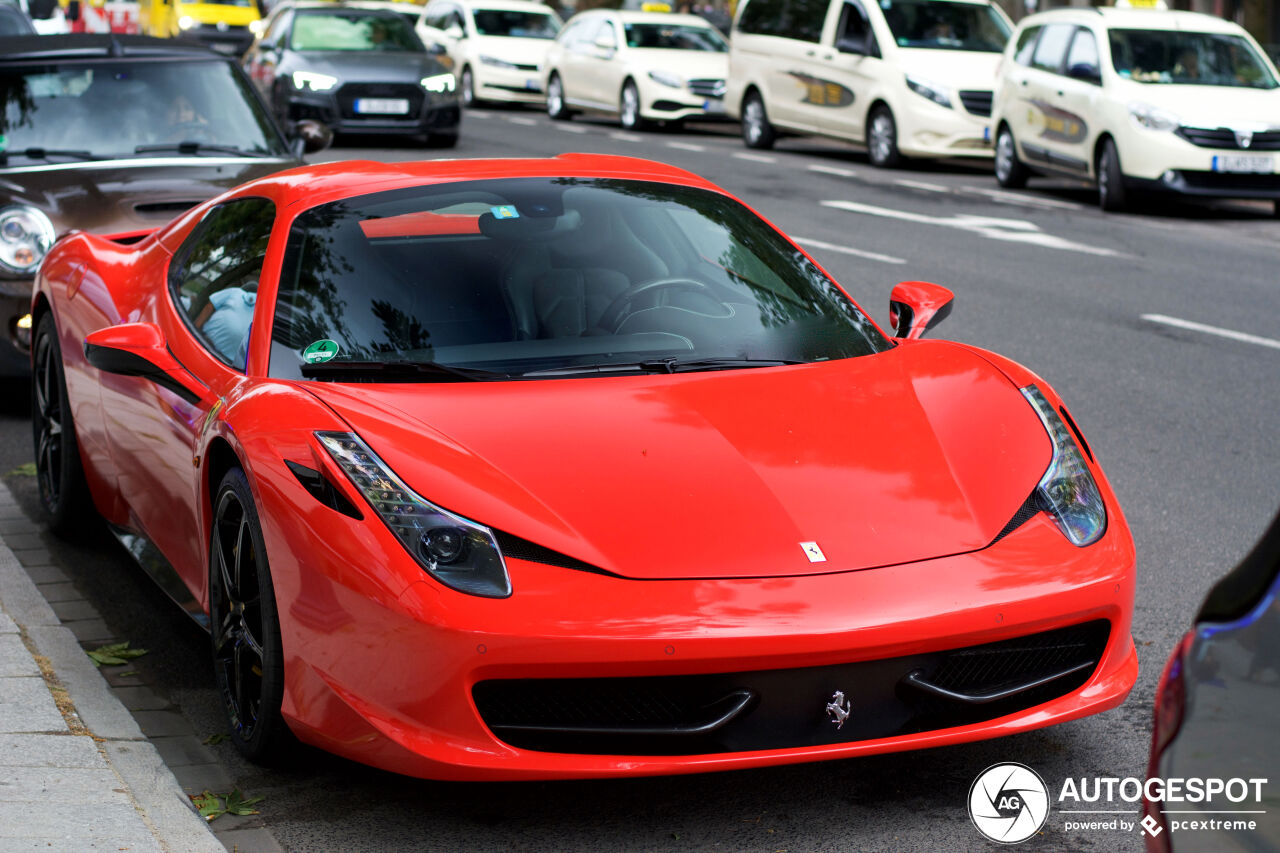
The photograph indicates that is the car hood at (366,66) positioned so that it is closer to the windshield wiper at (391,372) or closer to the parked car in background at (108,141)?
the parked car in background at (108,141)


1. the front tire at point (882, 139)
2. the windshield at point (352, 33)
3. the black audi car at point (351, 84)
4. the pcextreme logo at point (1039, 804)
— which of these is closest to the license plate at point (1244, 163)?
the front tire at point (882, 139)

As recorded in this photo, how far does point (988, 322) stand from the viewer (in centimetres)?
997

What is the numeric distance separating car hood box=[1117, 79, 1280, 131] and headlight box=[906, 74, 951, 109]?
3.26 meters

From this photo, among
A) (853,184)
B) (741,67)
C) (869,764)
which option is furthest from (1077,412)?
(741,67)

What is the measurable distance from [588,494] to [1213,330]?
23.4 feet

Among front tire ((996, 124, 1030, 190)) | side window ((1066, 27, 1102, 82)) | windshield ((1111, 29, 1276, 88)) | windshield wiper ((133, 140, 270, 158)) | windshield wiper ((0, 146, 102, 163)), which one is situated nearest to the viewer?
windshield wiper ((0, 146, 102, 163))

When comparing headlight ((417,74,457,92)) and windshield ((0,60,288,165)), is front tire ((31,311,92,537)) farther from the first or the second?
headlight ((417,74,457,92))

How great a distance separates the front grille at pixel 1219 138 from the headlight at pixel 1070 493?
465 inches

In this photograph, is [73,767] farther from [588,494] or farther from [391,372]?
[588,494]

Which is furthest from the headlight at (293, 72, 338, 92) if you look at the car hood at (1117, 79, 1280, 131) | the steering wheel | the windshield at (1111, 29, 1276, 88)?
the steering wheel

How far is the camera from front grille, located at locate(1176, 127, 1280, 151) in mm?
15047

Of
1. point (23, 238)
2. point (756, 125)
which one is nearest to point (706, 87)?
point (756, 125)

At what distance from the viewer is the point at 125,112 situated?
859cm

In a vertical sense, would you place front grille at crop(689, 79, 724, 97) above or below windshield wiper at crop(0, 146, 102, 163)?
below
